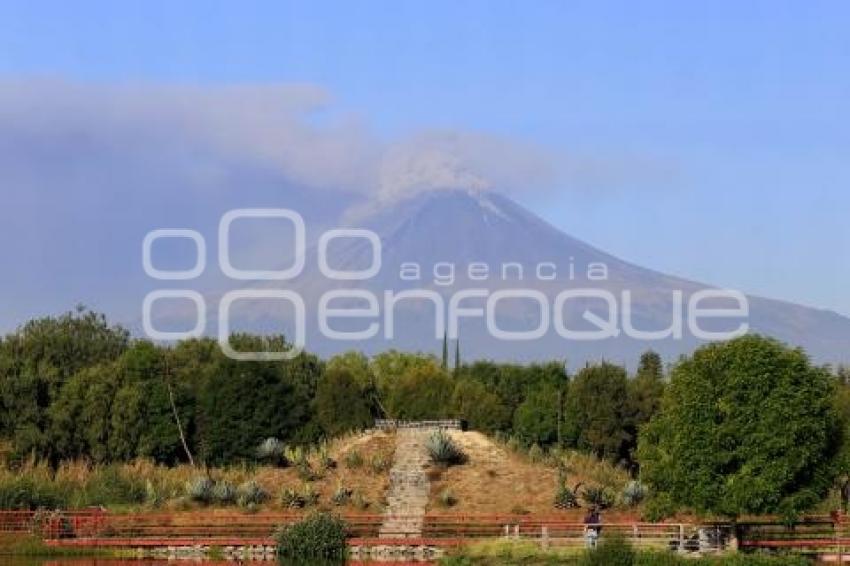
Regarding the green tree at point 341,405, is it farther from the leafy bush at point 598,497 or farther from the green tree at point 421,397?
the leafy bush at point 598,497

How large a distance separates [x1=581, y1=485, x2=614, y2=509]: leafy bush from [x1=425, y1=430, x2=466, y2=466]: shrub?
5940mm

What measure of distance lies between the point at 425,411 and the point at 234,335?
12791 mm

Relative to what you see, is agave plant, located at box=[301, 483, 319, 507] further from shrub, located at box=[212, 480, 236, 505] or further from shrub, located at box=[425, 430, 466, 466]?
shrub, located at box=[425, 430, 466, 466]

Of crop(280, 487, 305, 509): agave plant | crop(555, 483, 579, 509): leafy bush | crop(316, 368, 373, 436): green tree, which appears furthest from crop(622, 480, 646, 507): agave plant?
crop(316, 368, 373, 436): green tree

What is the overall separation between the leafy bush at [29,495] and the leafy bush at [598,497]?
15.7 m

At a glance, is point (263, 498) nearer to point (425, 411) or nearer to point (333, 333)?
point (425, 411)

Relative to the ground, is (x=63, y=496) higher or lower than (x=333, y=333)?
lower

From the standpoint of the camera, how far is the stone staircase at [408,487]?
43.8m

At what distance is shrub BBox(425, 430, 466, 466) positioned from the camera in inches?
1977

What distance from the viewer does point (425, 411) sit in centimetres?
7275

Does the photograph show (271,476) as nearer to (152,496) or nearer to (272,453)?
(272,453)

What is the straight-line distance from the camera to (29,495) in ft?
155

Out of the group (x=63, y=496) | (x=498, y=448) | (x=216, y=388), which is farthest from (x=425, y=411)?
(x=63, y=496)

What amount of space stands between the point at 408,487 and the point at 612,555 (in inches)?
647
